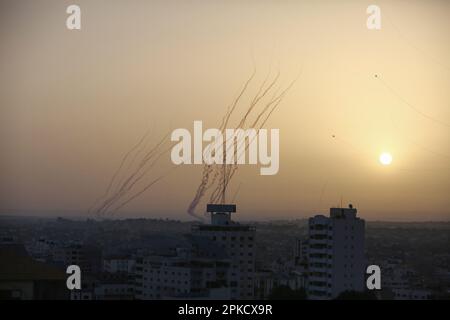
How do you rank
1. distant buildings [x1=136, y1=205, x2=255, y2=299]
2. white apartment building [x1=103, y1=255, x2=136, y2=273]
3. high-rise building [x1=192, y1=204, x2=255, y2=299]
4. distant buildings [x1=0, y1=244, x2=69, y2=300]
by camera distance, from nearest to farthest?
distant buildings [x1=0, y1=244, x2=69, y2=300]
distant buildings [x1=136, y1=205, x2=255, y2=299]
high-rise building [x1=192, y1=204, x2=255, y2=299]
white apartment building [x1=103, y1=255, x2=136, y2=273]

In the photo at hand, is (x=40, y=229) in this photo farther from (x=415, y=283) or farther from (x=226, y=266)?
(x=415, y=283)

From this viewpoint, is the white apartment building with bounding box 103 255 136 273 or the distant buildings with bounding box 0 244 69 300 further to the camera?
the white apartment building with bounding box 103 255 136 273

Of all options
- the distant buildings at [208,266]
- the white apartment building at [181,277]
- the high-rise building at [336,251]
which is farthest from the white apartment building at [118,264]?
the high-rise building at [336,251]

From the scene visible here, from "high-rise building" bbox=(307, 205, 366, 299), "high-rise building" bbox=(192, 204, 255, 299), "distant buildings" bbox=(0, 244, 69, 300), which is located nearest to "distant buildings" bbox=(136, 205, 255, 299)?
"high-rise building" bbox=(192, 204, 255, 299)

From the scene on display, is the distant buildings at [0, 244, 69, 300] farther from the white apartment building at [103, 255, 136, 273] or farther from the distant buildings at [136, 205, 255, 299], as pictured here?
the white apartment building at [103, 255, 136, 273]

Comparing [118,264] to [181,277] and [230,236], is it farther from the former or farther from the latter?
[181,277]

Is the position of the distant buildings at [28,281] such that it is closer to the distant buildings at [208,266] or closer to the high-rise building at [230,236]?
the distant buildings at [208,266]
